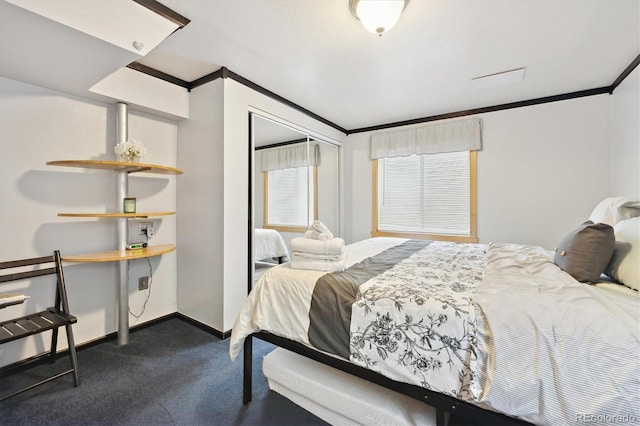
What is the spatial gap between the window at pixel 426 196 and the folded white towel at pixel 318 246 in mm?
2542

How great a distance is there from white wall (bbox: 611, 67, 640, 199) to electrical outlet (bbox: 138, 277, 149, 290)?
4.44 meters

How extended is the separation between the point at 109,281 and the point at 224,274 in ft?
3.35

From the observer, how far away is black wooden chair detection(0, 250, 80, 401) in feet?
5.32

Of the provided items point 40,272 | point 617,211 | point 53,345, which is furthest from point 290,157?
point 617,211

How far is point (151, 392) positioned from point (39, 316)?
926 mm

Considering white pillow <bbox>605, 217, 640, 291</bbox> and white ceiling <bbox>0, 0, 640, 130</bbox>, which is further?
white ceiling <bbox>0, 0, 640, 130</bbox>

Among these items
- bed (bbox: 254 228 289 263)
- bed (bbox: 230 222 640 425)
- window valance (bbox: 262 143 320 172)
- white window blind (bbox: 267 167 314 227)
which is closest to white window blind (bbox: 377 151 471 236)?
window valance (bbox: 262 143 320 172)

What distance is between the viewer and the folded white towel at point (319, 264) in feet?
5.33

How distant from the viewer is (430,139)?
12.2 ft

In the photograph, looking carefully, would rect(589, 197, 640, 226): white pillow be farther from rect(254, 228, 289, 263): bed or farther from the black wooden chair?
the black wooden chair

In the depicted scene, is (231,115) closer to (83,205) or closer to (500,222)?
(83,205)

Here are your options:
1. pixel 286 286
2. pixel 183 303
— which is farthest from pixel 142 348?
pixel 286 286

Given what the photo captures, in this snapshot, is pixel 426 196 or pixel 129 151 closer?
pixel 129 151

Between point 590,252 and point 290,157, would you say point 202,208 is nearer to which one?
point 290,157
